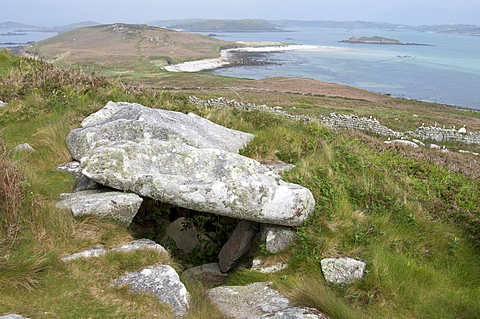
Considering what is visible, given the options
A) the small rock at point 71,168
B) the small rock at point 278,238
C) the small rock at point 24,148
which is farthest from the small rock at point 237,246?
the small rock at point 24,148

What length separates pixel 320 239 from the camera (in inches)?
220

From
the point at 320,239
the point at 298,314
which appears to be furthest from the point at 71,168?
the point at 298,314

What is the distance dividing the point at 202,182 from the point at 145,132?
2524 millimetres

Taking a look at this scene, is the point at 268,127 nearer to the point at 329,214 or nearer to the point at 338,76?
the point at 329,214

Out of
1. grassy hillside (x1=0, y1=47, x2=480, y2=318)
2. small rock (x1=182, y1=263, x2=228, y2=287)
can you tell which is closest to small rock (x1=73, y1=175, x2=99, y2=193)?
grassy hillside (x1=0, y1=47, x2=480, y2=318)

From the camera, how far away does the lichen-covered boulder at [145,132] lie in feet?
25.0

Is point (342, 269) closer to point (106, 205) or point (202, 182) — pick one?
point (202, 182)

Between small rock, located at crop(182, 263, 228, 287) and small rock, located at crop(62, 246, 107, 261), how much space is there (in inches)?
71.4

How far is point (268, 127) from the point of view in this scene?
10.2m

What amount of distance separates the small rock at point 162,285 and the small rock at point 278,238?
200cm

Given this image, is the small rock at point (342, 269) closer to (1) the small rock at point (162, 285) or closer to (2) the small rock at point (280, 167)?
(1) the small rock at point (162, 285)

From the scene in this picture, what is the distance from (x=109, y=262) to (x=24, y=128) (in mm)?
6936

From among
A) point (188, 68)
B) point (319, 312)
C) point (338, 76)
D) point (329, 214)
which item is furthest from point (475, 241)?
point (188, 68)

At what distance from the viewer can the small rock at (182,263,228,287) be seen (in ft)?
20.6
